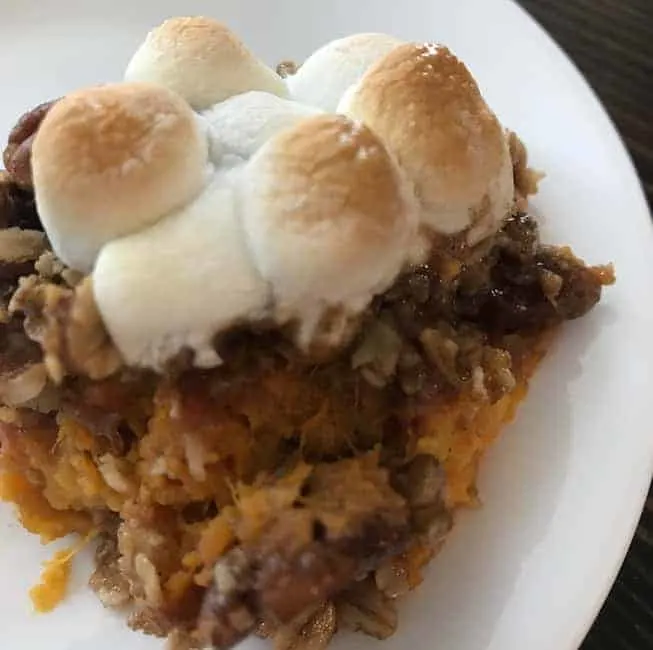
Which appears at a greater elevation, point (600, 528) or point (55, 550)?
point (600, 528)

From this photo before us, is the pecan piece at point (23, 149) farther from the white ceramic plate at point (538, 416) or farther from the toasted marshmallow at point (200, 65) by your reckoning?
the white ceramic plate at point (538, 416)

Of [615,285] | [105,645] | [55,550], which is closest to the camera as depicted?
[105,645]

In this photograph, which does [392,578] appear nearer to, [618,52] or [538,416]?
[538,416]

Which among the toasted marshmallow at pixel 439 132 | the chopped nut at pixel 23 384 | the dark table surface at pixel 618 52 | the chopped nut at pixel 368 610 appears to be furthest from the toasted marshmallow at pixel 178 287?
the dark table surface at pixel 618 52

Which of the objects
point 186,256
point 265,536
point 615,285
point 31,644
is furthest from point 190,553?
point 615,285

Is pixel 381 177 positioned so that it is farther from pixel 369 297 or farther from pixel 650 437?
pixel 650 437

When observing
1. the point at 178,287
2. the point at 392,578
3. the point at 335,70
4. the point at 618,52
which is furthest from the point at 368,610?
the point at 618,52
